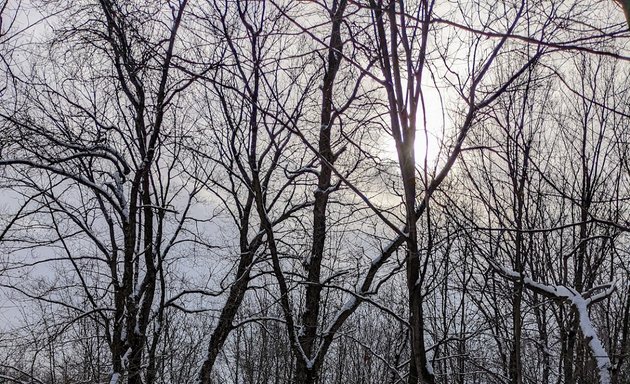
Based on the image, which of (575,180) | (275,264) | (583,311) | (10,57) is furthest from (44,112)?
(575,180)

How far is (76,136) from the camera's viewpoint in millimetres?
8992

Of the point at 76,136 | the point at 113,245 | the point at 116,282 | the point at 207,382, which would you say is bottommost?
the point at 207,382

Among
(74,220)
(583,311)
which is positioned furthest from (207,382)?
(583,311)

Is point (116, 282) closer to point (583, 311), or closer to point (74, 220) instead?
point (74, 220)

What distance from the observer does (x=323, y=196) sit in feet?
28.5

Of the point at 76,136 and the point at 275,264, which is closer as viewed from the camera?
the point at 275,264

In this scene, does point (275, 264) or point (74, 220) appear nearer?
point (275, 264)

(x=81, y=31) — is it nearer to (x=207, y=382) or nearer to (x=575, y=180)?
(x=207, y=382)

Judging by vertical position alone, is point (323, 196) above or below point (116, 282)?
above

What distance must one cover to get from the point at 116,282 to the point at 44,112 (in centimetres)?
329

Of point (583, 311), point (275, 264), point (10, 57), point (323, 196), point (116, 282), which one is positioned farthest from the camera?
point (116, 282)

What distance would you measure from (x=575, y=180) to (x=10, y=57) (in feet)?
29.8

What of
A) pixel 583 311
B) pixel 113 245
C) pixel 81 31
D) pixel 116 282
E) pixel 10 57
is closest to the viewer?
pixel 583 311

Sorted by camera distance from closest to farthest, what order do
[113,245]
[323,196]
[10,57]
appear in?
[10,57] → [323,196] → [113,245]
